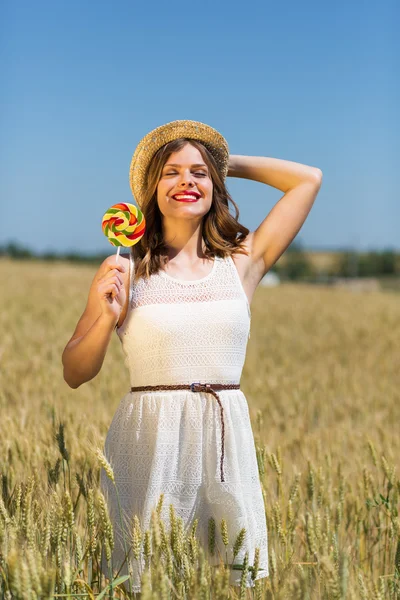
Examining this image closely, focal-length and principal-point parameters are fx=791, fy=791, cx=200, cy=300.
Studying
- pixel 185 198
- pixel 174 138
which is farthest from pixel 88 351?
pixel 174 138

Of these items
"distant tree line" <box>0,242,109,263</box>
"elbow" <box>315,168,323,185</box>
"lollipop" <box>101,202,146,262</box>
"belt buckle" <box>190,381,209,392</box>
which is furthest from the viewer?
"distant tree line" <box>0,242,109,263</box>

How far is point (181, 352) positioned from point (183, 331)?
0.06m

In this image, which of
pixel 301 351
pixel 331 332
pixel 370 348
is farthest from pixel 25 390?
pixel 331 332

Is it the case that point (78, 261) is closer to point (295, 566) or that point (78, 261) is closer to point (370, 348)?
point (370, 348)

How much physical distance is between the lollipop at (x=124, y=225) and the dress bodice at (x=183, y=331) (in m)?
0.10

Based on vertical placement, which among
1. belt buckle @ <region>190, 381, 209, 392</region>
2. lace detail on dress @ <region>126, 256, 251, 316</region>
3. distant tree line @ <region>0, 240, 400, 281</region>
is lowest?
belt buckle @ <region>190, 381, 209, 392</region>

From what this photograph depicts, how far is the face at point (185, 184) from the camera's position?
7.79 feet

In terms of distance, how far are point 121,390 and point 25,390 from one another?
64 centimetres

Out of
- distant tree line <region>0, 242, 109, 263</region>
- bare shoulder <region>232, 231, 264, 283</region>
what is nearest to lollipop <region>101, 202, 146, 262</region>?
bare shoulder <region>232, 231, 264, 283</region>

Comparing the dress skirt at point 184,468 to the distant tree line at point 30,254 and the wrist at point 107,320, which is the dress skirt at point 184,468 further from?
the distant tree line at point 30,254

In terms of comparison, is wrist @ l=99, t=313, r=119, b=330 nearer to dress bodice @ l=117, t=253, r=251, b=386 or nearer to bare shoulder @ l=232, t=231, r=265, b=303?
dress bodice @ l=117, t=253, r=251, b=386

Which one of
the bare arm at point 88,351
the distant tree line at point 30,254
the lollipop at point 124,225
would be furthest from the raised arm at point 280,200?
the distant tree line at point 30,254

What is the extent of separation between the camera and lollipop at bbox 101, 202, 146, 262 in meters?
2.36

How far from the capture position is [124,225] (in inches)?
93.7
